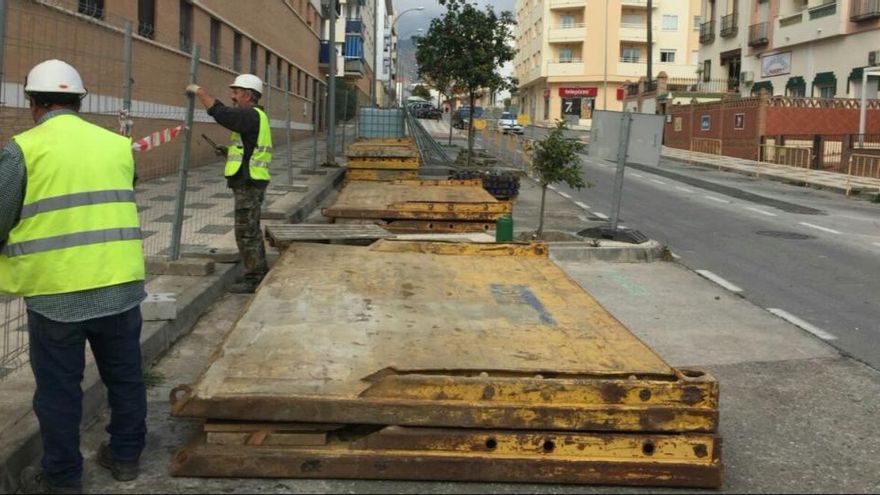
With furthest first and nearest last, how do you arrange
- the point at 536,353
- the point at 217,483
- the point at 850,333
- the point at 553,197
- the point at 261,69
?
the point at 261,69, the point at 553,197, the point at 850,333, the point at 536,353, the point at 217,483

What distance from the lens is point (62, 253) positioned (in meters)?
3.53

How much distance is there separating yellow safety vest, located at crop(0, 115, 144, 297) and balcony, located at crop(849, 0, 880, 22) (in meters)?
37.2

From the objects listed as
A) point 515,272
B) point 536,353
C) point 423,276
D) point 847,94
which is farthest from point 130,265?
point 847,94

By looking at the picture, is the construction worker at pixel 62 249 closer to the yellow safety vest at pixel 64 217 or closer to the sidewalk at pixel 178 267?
the yellow safety vest at pixel 64 217

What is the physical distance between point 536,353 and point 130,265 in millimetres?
1969

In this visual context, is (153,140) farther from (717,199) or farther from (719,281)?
(717,199)

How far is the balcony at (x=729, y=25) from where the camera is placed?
48.9m

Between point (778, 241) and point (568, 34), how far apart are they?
208ft

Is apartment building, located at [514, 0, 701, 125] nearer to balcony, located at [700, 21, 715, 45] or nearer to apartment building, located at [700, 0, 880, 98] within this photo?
balcony, located at [700, 21, 715, 45]

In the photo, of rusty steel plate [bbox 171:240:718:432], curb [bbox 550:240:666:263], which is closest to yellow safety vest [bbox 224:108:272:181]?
rusty steel plate [bbox 171:240:718:432]

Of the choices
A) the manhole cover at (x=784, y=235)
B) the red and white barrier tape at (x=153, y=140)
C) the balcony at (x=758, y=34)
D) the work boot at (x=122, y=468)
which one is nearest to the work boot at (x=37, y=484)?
the work boot at (x=122, y=468)

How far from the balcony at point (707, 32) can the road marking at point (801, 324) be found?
4837 cm

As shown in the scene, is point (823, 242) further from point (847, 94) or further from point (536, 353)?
point (847, 94)

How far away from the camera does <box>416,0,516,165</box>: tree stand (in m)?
24.9
